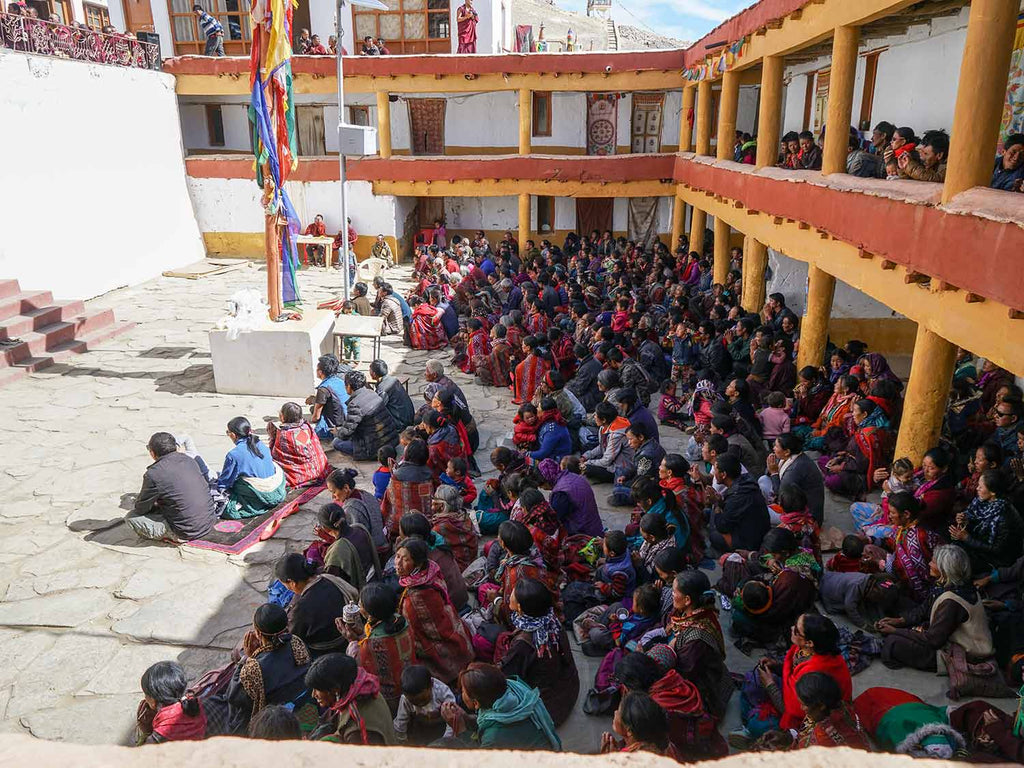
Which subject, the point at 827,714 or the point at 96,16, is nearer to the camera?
the point at 827,714

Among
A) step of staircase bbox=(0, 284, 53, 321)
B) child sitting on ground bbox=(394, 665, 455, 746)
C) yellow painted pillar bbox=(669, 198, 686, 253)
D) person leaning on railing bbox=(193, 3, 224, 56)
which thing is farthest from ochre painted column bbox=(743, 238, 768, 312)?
person leaning on railing bbox=(193, 3, 224, 56)

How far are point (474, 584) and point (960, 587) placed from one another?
3150mm

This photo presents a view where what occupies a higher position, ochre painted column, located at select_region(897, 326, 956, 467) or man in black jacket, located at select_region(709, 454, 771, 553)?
ochre painted column, located at select_region(897, 326, 956, 467)

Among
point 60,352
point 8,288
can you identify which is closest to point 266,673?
point 60,352

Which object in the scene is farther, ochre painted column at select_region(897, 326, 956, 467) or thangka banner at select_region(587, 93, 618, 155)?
thangka banner at select_region(587, 93, 618, 155)

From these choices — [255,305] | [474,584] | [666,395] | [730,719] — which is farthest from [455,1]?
[730,719]

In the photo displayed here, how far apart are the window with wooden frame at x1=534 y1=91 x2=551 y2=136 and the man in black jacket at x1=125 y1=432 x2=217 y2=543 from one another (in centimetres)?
1729

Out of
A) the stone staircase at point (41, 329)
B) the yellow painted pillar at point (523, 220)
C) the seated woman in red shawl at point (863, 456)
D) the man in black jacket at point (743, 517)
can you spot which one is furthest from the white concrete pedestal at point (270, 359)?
the yellow painted pillar at point (523, 220)

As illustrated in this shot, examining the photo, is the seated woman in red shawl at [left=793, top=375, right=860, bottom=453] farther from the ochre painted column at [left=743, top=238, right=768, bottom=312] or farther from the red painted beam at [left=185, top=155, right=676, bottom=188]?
the red painted beam at [left=185, top=155, right=676, bottom=188]

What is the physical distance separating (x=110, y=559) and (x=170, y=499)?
0.69m

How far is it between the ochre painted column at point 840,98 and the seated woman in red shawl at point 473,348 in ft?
16.5

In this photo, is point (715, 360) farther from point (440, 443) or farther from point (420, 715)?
point (420, 715)

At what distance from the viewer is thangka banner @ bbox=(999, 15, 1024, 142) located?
25.4 feet

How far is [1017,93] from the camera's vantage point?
7.84 m
